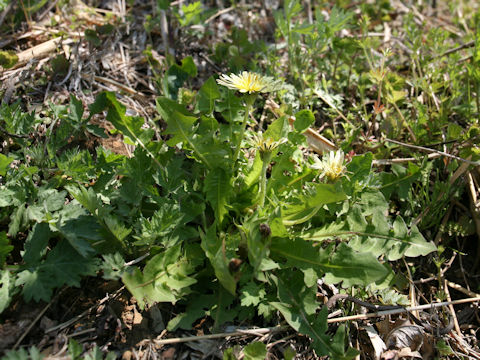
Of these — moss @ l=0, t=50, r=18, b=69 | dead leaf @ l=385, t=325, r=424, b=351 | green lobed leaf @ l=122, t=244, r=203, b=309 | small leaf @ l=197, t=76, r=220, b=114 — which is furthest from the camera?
moss @ l=0, t=50, r=18, b=69

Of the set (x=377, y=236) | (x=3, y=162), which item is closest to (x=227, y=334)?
(x=377, y=236)

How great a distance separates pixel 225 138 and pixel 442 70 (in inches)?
74.3

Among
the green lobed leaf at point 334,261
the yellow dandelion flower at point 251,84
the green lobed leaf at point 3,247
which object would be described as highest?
the yellow dandelion flower at point 251,84

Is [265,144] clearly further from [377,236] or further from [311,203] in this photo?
[377,236]

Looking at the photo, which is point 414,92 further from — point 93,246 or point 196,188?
point 93,246

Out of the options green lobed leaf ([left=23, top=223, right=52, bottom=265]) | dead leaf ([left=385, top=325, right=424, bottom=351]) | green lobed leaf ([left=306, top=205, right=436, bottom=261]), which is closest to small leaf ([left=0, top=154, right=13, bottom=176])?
green lobed leaf ([left=23, top=223, right=52, bottom=265])

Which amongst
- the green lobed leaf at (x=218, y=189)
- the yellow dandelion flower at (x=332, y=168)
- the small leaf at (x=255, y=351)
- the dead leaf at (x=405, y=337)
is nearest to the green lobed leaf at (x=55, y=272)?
the green lobed leaf at (x=218, y=189)

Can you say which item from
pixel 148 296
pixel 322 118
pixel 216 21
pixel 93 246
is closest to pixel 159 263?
pixel 148 296

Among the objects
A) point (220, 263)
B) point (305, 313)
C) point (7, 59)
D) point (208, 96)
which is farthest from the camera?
point (7, 59)

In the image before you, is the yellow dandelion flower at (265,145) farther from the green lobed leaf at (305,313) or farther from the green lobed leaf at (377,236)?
the green lobed leaf at (305,313)

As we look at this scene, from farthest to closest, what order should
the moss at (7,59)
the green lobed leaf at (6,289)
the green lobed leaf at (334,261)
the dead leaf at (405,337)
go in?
the moss at (7,59) → the dead leaf at (405,337) → the green lobed leaf at (334,261) → the green lobed leaf at (6,289)

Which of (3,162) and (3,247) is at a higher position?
(3,162)

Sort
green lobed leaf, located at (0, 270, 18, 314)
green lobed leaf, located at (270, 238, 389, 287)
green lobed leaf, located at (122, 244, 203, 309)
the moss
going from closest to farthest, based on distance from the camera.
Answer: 1. green lobed leaf, located at (0, 270, 18, 314)
2. green lobed leaf, located at (122, 244, 203, 309)
3. green lobed leaf, located at (270, 238, 389, 287)
4. the moss

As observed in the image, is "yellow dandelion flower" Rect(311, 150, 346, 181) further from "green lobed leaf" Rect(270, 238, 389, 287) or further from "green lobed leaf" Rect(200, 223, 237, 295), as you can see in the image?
"green lobed leaf" Rect(200, 223, 237, 295)
